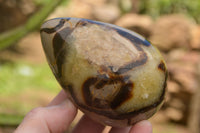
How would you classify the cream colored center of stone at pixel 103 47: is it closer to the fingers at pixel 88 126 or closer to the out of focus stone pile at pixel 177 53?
the fingers at pixel 88 126

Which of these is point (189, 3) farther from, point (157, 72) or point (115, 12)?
point (157, 72)

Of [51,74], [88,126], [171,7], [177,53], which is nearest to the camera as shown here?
[88,126]

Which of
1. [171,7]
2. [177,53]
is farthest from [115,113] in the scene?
[171,7]

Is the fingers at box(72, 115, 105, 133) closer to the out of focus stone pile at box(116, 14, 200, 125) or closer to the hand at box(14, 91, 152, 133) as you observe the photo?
the hand at box(14, 91, 152, 133)

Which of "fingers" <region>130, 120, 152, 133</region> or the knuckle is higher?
the knuckle

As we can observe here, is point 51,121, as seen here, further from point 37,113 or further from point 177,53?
point 177,53

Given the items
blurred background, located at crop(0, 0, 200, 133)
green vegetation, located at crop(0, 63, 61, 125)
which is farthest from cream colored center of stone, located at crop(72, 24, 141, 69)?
green vegetation, located at crop(0, 63, 61, 125)

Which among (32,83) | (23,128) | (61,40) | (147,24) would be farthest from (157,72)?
(147,24)
